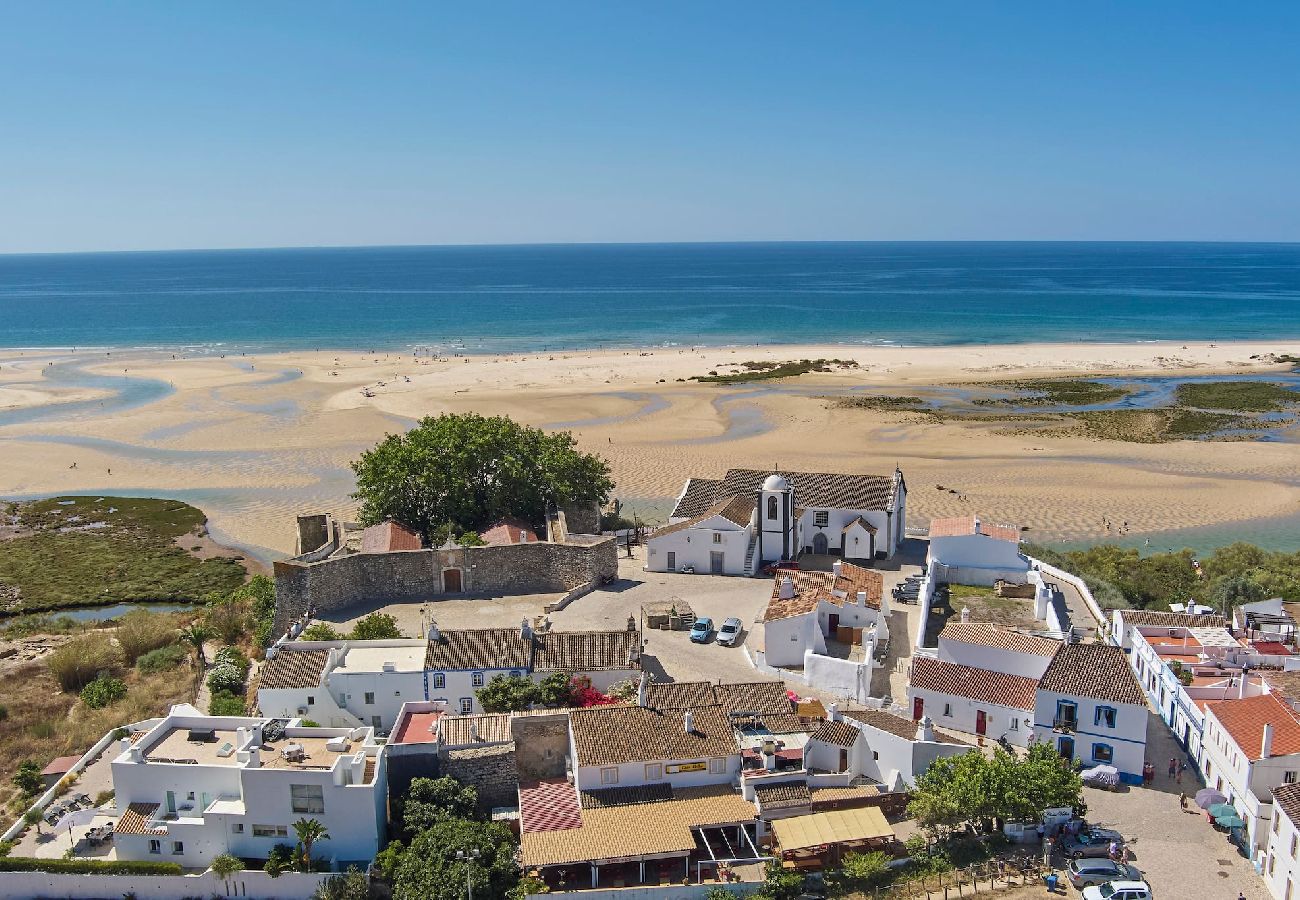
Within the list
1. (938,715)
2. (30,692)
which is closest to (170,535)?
Result: (30,692)

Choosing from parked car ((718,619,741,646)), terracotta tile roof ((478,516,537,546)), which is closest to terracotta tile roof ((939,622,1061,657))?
parked car ((718,619,741,646))

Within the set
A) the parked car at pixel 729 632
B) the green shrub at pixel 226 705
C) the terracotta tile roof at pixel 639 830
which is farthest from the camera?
the parked car at pixel 729 632

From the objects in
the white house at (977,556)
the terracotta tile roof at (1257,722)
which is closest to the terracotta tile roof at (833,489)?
the white house at (977,556)

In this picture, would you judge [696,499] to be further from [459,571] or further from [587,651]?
[587,651]

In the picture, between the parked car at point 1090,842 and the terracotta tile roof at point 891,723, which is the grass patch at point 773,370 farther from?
the parked car at point 1090,842

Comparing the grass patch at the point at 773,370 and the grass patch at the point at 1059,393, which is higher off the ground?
the grass patch at the point at 773,370

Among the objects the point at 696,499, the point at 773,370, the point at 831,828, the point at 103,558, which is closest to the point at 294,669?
the point at 831,828

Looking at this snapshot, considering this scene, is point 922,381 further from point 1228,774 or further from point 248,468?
point 1228,774
